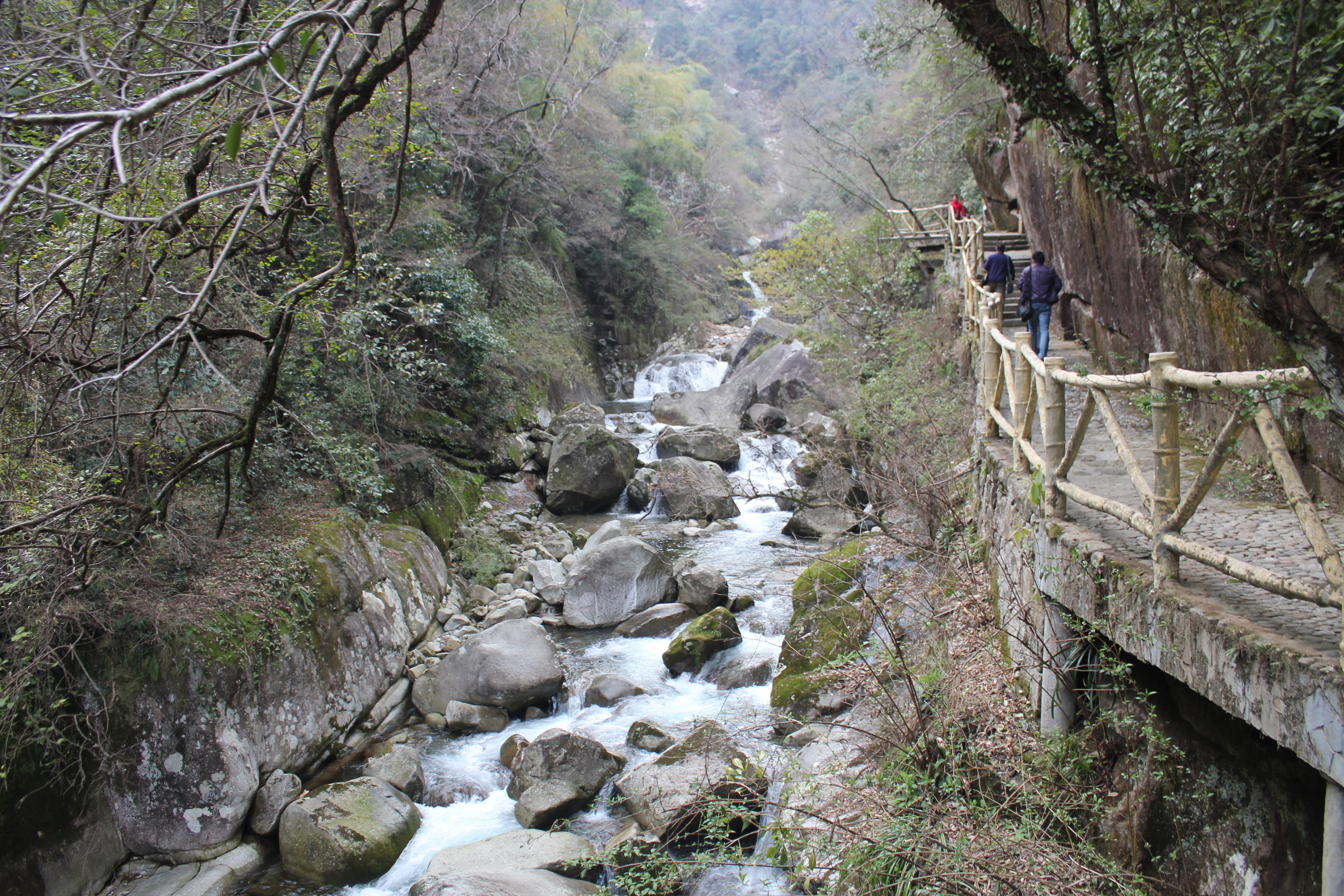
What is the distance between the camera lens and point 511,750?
21.9 feet

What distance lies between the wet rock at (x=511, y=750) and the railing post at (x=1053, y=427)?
4.78 meters

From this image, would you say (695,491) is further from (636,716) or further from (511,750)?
(511,750)

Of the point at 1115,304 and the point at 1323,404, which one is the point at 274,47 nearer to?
the point at 1323,404

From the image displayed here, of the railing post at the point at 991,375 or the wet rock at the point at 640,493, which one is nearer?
the railing post at the point at 991,375

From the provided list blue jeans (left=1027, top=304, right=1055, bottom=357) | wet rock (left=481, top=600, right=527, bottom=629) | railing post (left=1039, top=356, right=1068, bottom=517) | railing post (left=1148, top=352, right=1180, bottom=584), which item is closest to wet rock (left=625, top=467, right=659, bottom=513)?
wet rock (left=481, top=600, right=527, bottom=629)

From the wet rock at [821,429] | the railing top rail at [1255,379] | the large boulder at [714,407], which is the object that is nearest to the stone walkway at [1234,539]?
the railing top rail at [1255,379]

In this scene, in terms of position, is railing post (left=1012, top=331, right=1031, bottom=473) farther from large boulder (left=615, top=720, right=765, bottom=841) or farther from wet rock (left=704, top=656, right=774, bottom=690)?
→ wet rock (left=704, top=656, right=774, bottom=690)

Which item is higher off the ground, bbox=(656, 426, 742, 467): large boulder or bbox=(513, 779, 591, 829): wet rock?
bbox=(656, 426, 742, 467): large boulder

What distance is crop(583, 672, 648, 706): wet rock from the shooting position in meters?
7.48

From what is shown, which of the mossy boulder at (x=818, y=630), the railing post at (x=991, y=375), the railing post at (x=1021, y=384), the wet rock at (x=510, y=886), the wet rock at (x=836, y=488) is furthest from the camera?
the wet rock at (x=836, y=488)

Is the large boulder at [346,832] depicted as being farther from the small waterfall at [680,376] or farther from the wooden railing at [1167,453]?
the small waterfall at [680,376]

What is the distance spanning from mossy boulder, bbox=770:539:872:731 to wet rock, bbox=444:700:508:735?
263 cm

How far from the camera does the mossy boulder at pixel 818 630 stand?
640 cm

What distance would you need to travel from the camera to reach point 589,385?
21.9 m
